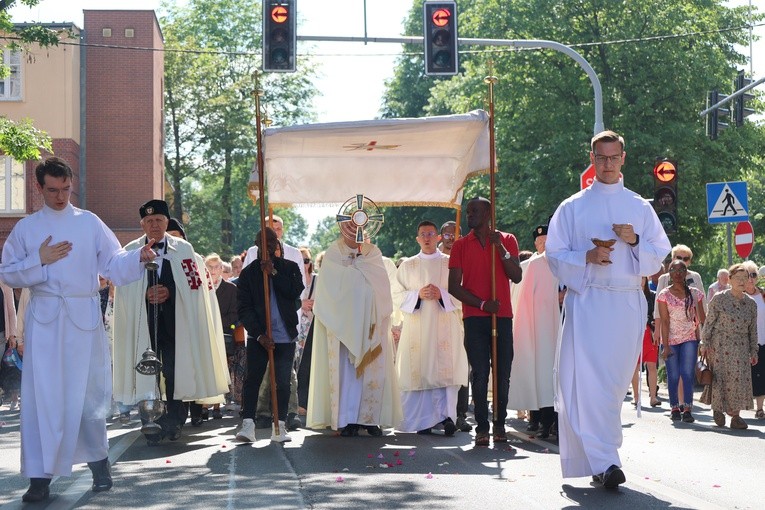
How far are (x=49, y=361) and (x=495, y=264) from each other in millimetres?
4704

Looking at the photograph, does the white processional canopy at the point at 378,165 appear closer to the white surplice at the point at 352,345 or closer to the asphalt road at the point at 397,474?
the white surplice at the point at 352,345

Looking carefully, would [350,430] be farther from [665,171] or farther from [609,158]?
[665,171]

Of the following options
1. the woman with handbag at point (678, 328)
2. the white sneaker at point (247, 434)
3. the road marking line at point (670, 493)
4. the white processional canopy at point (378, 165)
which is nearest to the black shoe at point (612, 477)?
the road marking line at point (670, 493)

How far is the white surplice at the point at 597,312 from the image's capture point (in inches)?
379

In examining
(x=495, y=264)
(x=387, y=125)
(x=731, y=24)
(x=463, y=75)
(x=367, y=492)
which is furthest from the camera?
(x=463, y=75)

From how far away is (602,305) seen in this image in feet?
32.1

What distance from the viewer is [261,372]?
44.9 feet

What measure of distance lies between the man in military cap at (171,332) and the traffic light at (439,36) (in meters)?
8.23

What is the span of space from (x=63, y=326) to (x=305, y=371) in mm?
6364

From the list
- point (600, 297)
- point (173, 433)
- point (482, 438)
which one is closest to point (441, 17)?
point (173, 433)

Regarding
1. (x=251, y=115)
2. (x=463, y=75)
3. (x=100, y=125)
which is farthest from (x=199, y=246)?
(x=463, y=75)

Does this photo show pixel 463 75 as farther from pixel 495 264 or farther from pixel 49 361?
pixel 49 361

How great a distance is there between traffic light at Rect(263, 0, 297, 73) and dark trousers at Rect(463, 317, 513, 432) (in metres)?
8.64

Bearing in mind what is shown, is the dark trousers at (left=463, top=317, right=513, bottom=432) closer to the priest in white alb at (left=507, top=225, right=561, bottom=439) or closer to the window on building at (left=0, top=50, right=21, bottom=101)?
the priest in white alb at (left=507, top=225, right=561, bottom=439)
